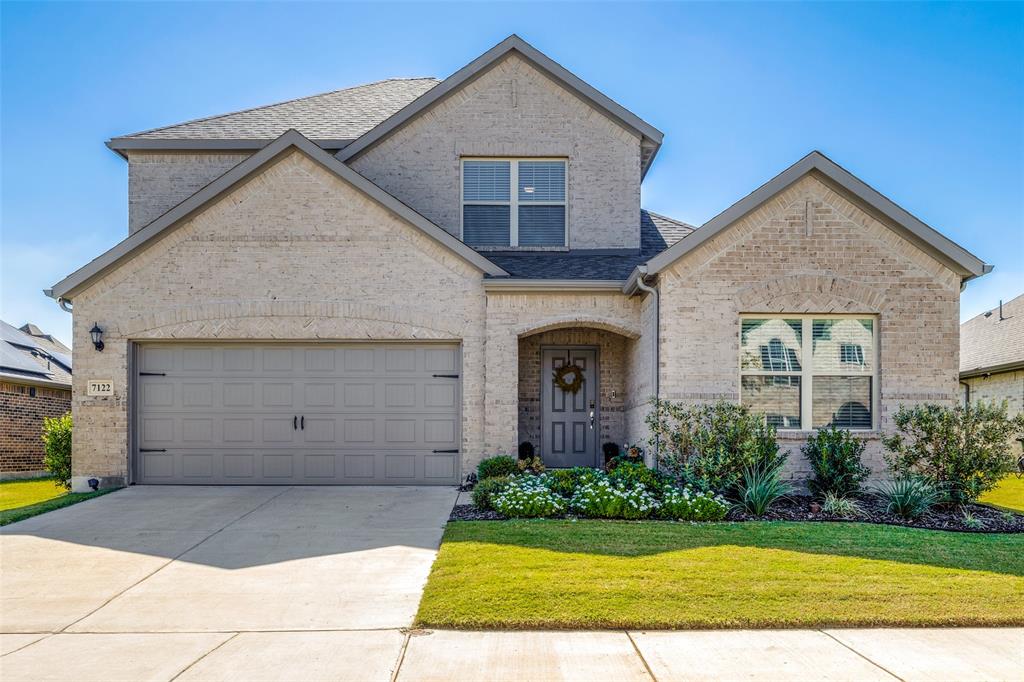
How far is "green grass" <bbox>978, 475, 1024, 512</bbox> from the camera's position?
37.3ft

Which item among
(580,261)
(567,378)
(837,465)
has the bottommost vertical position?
(837,465)

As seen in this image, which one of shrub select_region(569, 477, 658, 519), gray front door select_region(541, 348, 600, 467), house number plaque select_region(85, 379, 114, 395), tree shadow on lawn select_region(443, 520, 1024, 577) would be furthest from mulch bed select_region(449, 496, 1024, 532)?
house number plaque select_region(85, 379, 114, 395)

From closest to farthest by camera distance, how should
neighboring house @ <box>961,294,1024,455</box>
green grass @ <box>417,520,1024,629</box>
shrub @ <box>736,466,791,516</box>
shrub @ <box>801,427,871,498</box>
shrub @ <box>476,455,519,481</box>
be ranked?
green grass @ <box>417,520,1024,629</box> → shrub @ <box>736,466,791,516</box> → shrub @ <box>801,427,871,498</box> → shrub @ <box>476,455,519,481</box> → neighboring house @ <box>961,294,1024,455</box>

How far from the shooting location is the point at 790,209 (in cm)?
1089

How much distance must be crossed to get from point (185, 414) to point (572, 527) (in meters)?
7.42

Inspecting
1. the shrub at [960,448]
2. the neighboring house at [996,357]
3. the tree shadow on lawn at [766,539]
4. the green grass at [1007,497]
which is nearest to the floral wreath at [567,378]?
the tree shadow on lawn at [766,539]

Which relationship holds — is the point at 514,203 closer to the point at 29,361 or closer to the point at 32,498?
the point at 32,498

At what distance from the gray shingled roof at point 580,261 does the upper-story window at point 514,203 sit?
39cm

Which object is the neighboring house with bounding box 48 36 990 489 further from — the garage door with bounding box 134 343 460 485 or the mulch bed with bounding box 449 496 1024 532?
the mulch bed with bounding box 449 496 1024 532

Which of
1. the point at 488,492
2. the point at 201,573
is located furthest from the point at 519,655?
the point at 488,492

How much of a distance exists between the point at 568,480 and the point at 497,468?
160 cm

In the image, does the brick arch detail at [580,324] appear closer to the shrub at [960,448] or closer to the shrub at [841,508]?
the shrub at [841,508]

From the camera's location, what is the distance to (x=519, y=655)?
4891mm

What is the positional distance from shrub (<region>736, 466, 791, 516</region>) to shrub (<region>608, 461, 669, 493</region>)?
42.5 inches
